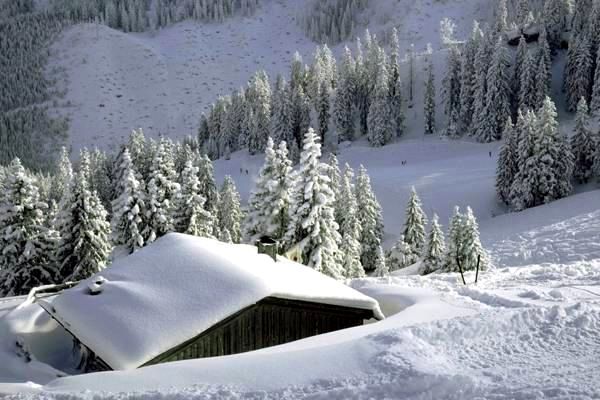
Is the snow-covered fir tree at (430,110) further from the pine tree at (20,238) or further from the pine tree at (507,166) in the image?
the pine tree at (20,238)

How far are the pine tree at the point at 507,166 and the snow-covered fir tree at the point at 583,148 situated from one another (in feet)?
19.9

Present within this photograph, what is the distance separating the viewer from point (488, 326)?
441 inches

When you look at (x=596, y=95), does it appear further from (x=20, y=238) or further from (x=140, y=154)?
(x=20, y=238)

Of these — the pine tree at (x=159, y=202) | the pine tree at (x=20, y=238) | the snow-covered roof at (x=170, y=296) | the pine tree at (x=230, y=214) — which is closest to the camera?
the snow-covered roof at (x=170, y=296)

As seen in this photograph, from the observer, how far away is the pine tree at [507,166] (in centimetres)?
5926

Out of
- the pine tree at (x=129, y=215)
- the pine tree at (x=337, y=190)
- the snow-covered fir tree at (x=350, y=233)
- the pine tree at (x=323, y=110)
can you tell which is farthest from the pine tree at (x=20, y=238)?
the pine tree at (x=323, y=110)

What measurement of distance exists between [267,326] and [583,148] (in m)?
54.9

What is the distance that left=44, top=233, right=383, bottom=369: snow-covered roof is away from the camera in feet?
41.5

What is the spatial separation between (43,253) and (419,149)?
71.1 meters

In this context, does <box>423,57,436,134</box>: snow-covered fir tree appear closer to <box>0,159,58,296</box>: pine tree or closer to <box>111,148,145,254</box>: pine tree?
<box>111,148,145,254</box>: pine tree

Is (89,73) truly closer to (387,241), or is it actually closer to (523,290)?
(387,241)

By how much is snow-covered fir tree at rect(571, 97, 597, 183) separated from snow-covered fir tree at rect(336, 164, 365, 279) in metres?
25.4

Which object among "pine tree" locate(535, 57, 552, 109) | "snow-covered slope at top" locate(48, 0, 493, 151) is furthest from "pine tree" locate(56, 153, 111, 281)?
"snow-covered slope at top" locate(48, 0, 493, 151)

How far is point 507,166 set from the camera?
59.4 metres
